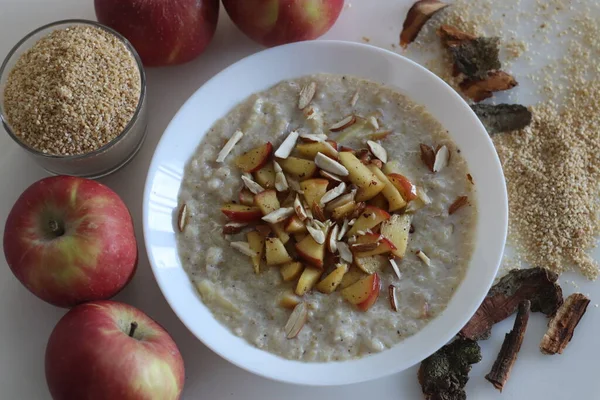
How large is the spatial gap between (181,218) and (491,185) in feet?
2.41

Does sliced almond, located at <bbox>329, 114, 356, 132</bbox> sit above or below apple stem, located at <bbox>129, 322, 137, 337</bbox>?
above

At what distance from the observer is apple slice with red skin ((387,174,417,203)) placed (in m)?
1.54

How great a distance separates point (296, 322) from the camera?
148cm

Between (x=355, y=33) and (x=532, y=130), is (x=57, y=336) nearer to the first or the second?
(x=355, y=33)

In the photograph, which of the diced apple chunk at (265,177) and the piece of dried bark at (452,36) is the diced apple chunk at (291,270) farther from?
the piece of dried bark at (452,36)

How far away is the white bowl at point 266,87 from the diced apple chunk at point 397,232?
163 mm

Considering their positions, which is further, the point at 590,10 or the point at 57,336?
the point at 590,10

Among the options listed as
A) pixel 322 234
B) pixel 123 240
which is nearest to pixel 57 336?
pixel 123 240

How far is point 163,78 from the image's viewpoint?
1.78 metres

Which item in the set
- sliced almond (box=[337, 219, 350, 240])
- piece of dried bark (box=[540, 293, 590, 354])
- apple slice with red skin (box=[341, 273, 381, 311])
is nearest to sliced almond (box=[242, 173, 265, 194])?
sliced almond (box=[337, 219, 350, 240])

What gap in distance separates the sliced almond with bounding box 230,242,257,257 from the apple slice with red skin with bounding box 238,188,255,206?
0.10 meters

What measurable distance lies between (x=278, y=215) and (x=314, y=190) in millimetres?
102

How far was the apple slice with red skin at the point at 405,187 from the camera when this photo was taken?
1540 millimetres

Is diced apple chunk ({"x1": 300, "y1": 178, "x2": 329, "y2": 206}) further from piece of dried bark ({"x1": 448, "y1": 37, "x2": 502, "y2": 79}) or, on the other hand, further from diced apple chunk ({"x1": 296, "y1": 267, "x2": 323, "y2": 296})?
piece of dried bark ({"x1": 448, "y1": 37, "x2": 502, "y2": 79})
